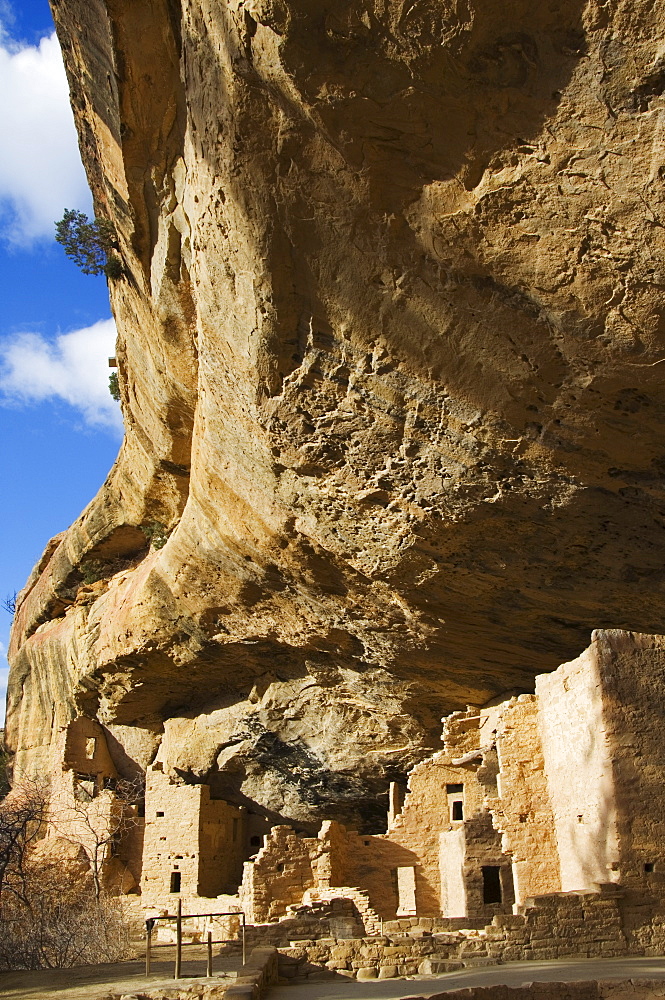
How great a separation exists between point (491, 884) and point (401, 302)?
955cm

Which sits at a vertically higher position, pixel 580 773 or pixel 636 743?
pixel 636 743

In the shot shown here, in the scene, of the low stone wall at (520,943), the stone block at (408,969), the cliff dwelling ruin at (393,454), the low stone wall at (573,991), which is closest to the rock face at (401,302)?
the cliff dwelling ruin at (393,454)

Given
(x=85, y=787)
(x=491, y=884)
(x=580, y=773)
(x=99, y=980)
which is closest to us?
(x=99, y=980)

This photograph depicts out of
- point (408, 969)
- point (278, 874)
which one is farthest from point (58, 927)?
point (408, 969)

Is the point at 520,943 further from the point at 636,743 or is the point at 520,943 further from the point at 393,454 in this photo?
the point at 393,454

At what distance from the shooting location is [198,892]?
46.5 feet

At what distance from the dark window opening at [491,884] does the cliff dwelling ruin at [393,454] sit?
0.05 metres

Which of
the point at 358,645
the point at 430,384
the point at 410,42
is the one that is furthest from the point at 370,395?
the point at 358,645

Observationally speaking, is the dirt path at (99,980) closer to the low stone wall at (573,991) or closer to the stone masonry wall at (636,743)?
the low stone wall at (573,991)

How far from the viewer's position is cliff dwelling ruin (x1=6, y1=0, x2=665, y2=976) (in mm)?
4719

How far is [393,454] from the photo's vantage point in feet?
22.9

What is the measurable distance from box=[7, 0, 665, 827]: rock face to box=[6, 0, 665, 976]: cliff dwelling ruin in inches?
1.0

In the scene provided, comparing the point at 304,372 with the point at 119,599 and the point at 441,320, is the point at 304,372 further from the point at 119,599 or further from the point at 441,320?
the point at 119,599

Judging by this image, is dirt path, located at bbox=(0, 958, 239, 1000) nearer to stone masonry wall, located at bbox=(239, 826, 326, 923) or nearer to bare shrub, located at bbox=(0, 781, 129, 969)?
bare shrub, located at bbox=(0, 781, 129, 969)
